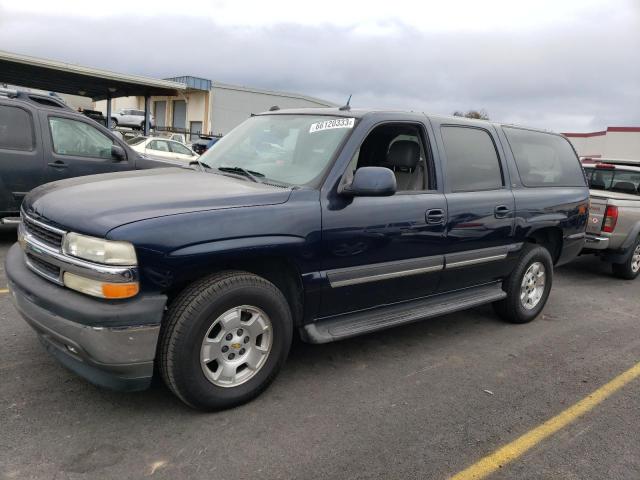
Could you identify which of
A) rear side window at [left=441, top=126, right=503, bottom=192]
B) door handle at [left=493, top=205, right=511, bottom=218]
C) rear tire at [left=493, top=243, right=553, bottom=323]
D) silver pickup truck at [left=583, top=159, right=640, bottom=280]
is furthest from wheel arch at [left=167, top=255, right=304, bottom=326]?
silver pickup truck at [left=583, top=159, right=640, bottom=280]

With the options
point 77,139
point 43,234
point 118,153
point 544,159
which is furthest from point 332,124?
point 77,139

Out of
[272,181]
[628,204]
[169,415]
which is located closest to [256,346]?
[169,415]

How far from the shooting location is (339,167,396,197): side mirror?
336 centimetres

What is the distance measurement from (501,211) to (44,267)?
11.6ft

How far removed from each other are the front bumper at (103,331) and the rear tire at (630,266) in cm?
700

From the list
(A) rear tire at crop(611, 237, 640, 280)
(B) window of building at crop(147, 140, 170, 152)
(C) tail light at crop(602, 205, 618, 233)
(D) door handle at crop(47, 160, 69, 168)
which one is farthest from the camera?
(B) window of building at crop(147, 140, 170, 152)

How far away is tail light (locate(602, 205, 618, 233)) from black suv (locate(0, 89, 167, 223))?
6.15 m

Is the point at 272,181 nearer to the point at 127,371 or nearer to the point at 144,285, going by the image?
the point at 144,285

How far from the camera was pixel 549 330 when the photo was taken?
5.09m

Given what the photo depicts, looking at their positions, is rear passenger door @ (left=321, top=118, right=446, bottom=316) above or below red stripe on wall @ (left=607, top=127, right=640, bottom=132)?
below

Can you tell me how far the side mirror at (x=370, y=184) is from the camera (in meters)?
3.36

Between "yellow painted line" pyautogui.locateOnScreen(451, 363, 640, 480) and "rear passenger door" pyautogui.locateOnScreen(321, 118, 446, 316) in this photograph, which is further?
"rear passenger door" pyautogui.locateOnScreen(321, 118, 446, 316)

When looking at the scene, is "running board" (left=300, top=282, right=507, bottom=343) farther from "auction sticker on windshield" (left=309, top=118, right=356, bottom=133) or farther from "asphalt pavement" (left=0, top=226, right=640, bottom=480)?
"auction sticker on windshield" (left=309, top=118, right=356, bottom=133)

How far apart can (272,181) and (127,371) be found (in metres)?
1.52
